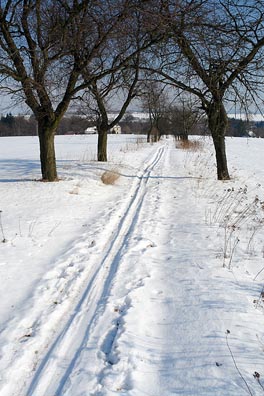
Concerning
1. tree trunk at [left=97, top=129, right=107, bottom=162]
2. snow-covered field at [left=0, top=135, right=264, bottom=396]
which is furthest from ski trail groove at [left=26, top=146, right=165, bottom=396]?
tree trunk at [left=97, top=129, right=107, bottom=162]

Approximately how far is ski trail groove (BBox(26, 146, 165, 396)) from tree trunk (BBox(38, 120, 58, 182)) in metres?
5.42

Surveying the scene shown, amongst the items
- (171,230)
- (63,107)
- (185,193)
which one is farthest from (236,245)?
(63,107)

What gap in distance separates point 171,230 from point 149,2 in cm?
536

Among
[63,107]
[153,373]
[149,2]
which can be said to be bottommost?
[153,373]

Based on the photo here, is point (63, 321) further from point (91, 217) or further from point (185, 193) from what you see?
point (185, 193)

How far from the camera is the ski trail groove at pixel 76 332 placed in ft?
7.89

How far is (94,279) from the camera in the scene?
3998 millimetres

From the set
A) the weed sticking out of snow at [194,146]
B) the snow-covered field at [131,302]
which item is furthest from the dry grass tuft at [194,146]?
the snow-covered field at [131,302]

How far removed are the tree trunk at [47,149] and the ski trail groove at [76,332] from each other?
213 inches

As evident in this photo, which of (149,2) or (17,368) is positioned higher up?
(149,2)

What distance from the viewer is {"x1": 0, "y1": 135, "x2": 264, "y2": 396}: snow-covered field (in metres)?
2.46

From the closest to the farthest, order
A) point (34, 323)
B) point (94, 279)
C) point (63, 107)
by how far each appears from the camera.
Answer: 1. point (34, 323)
2. point (94, 279)
3. point (63, 107)

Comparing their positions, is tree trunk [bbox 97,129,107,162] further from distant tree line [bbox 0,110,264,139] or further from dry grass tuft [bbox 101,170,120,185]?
dry grass tuft [bbox 101,170,120,185]

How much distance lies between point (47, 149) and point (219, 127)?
6.08 metres
